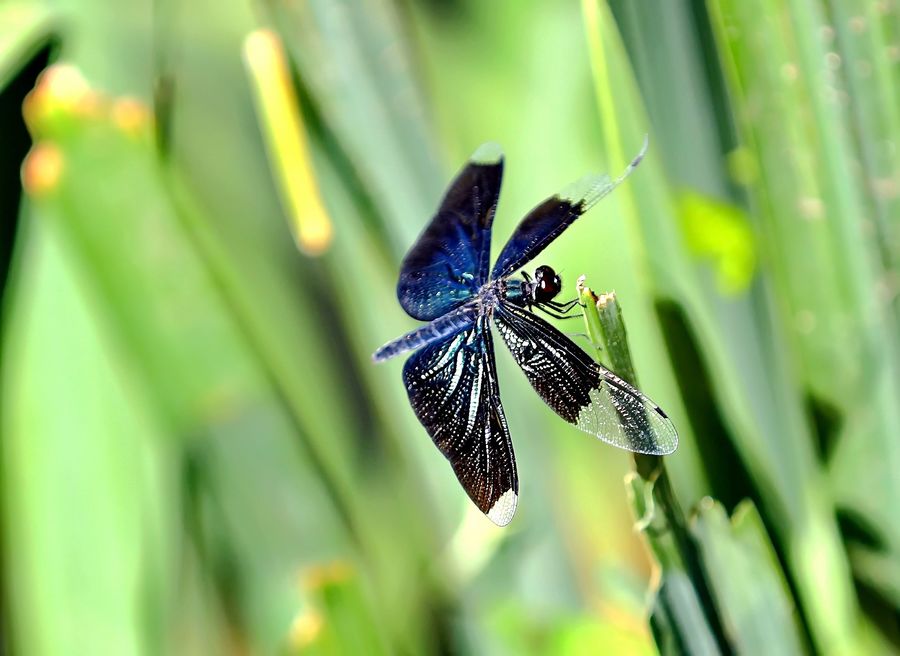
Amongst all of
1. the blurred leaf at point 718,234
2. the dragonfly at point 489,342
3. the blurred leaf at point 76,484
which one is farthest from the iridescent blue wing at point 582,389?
the blurred leaf at point 76,484

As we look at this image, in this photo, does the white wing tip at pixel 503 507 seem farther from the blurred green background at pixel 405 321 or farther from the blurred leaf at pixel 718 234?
the blurred leaf at pixel 718 234

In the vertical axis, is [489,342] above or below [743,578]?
above

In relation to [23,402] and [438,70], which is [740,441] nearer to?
[438,70]

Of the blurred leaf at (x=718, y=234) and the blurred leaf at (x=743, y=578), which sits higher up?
the blurred leaf at (x=718, y=234)

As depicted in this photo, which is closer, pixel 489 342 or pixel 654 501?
pixel 654 501

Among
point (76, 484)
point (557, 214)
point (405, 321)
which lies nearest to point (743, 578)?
point (557, 214)

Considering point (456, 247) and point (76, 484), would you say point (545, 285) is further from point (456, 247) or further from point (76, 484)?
point (76, 484)
